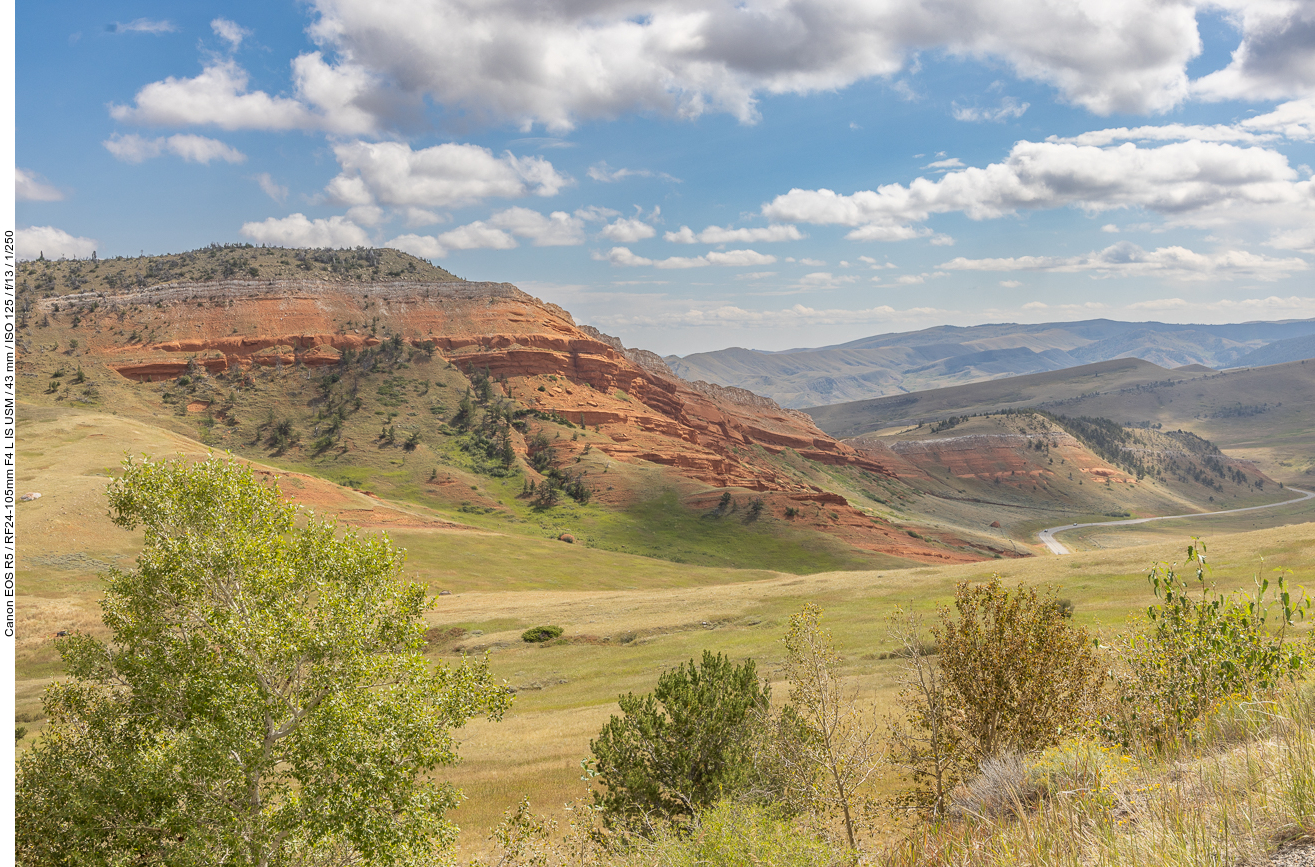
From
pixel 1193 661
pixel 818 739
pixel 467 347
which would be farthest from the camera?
pixel 467 347

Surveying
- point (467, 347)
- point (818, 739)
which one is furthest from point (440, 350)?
point (818, 739)

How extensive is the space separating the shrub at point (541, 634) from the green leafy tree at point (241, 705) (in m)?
38.5

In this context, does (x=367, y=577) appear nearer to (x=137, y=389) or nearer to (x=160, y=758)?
(x=160, y=758)

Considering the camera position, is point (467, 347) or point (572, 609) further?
point (467, 347)

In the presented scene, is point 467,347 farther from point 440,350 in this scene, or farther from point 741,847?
point 741,847

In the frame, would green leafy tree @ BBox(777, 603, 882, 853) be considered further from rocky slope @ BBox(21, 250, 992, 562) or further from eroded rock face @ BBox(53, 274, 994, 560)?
eroded rock face @ BBox(53, 274, 994, 560)

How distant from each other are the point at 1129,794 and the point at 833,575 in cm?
6973

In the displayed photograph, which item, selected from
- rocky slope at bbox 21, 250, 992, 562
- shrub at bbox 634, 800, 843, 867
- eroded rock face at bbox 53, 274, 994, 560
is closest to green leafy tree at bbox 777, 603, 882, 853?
shrub at bbox 634, 800, 843, 867

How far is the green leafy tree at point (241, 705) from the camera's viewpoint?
602 inches

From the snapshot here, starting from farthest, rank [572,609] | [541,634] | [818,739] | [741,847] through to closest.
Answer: [572,609]
[541,634]
[818,739]
[741,847]

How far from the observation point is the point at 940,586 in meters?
61.5

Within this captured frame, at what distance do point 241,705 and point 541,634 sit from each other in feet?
139

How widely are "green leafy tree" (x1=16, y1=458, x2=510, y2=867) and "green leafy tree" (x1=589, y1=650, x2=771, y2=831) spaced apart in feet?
12.7

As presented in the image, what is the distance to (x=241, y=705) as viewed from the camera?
615 inches
